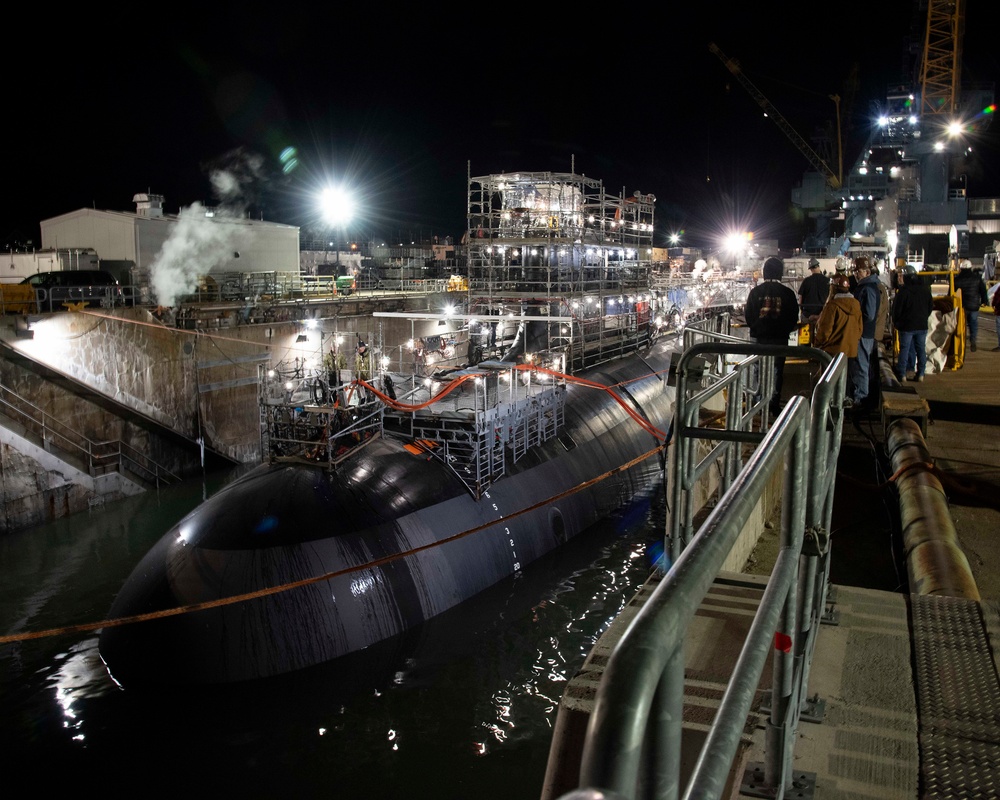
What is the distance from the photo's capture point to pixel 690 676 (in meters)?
4.14

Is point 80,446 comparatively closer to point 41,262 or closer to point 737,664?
point 41,262

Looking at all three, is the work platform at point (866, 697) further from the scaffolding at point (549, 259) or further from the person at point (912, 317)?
the scaffolding at point (549, 259)

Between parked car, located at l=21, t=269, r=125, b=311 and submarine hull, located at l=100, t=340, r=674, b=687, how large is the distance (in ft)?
45.0

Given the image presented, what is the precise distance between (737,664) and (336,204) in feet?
174

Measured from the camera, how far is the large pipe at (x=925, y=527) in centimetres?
651

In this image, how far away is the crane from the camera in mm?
81250

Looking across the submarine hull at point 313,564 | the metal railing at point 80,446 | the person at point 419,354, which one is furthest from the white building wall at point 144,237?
the submarine hull at point 313,564

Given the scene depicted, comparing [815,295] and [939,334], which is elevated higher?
[815,295]

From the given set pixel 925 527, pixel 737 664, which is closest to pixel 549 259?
pixel 925 527

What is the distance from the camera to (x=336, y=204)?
52062mm

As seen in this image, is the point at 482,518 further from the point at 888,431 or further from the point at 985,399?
the point at 985,399

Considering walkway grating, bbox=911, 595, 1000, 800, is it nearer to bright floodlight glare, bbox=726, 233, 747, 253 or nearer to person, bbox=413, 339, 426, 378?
person, bbox=413, 339, 426, 378

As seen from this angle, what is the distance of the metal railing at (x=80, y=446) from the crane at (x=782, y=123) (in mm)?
75283

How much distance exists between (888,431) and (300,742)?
9.31 metres
